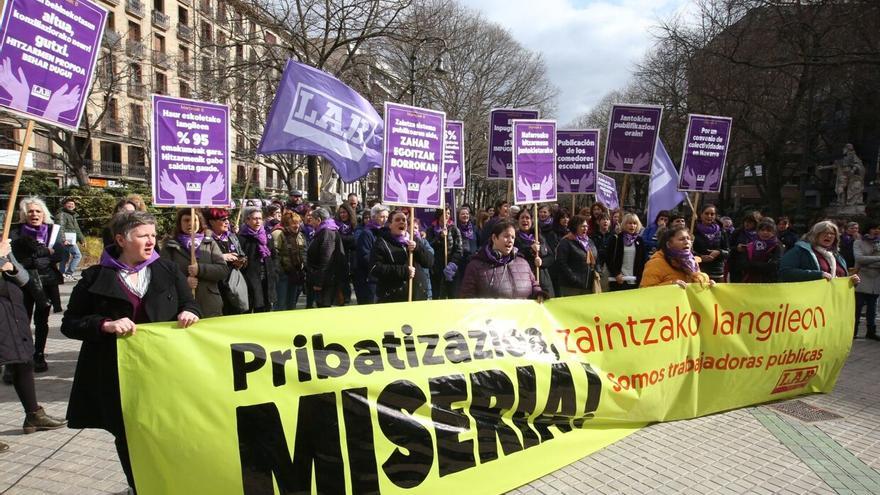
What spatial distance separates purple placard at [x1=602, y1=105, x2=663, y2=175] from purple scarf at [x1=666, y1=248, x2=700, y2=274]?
4.68m

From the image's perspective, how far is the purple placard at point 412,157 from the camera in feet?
17.3

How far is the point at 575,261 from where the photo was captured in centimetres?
667

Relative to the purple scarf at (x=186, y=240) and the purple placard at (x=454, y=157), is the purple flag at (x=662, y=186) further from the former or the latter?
the purple scarf at (x=186, y=240)

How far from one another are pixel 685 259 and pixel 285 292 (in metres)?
5.13

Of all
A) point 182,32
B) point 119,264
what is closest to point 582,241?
point 119,264

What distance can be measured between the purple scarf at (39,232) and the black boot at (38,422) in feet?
6.66

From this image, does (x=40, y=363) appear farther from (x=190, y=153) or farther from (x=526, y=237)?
(x=526, y=237)

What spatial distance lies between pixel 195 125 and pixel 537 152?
3.40 metres

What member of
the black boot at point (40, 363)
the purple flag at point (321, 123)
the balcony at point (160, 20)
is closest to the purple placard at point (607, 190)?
the purple flag at point (321, 123)

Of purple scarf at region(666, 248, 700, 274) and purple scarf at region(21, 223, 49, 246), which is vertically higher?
purple scarf at region(21, 223, 49, 246)

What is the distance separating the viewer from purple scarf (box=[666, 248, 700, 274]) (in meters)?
4.68

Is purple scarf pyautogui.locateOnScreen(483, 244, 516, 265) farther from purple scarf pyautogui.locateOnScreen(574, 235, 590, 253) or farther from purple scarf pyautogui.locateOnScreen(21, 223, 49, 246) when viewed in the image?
purple scarf pyautogui.locateOnScreen(21, 223, 49, 246)

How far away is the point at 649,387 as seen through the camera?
13.6ft

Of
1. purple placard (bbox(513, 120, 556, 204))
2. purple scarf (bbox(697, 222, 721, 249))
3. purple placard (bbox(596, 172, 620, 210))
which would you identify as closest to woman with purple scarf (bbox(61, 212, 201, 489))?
purple placard (bbox(513, 120, 556, 204))
